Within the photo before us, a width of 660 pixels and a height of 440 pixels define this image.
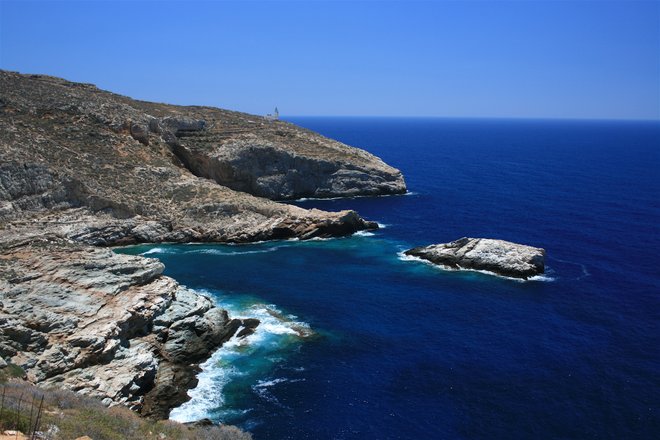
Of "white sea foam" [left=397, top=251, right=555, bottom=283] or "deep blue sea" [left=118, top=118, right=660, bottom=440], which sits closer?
"deep blue sea" [left=118, top=118, right=660, bottom=440]

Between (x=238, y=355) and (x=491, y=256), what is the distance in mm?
30790

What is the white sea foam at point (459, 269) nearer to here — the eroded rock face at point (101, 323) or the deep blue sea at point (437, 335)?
the deep blue sea at point (437, 335)

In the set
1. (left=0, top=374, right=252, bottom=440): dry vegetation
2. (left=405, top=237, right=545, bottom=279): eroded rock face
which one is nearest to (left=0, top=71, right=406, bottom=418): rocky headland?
(left=0, top=374, right=252, bottom=440): dry vegetation

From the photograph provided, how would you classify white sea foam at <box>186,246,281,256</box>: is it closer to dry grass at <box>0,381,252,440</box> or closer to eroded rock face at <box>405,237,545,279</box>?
eroded rock face at <box>405,237,545,279</box>

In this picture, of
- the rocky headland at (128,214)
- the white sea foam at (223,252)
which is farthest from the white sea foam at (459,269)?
the white sea foam at (223,252)

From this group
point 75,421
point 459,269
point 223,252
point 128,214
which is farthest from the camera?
point 128,214

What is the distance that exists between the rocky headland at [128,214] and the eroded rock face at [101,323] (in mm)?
82

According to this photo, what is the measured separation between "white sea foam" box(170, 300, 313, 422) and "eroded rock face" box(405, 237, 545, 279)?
2188cm

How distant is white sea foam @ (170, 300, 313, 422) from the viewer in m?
32.8

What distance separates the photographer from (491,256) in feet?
192

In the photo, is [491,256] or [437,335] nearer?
[437,335]

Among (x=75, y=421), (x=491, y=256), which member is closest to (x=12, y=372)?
(x=75, y=421)

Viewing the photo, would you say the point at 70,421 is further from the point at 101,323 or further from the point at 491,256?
the point at 491,256

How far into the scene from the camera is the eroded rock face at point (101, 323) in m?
31.6
